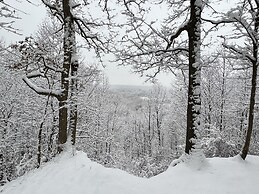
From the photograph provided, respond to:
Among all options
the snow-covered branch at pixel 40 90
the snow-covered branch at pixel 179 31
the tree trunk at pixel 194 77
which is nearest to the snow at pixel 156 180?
the tree trunk at pixel 194 77

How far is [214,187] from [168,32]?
443 cm

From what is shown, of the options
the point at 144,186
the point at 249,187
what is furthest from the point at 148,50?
the point at 249,187

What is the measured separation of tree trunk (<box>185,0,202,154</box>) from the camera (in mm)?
5992

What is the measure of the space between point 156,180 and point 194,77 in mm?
2773

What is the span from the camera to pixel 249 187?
4.52 meters

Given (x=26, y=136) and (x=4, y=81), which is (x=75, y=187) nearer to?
(x=26, y=136)

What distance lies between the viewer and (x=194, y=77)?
19.9 ft

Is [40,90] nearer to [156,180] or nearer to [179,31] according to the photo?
[179,31]

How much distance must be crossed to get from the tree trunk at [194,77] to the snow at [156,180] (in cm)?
84

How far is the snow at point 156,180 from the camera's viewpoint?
14.8 feet

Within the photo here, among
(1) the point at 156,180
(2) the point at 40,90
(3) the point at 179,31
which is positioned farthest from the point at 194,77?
(2) the point at 40,90

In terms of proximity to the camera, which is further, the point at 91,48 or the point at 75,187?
the point at 91,48

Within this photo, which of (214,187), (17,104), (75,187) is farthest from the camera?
(17,104)

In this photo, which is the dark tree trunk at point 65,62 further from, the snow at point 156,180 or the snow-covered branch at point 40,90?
the snow at point 156,180
